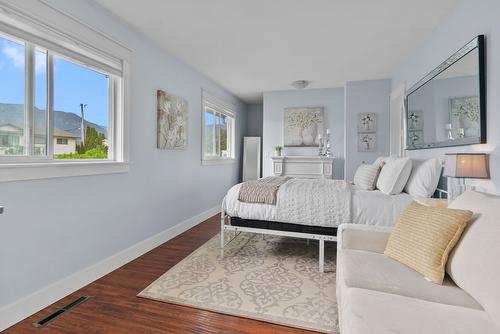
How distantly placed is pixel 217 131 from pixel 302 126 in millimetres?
1731

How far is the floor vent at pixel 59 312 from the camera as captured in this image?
1726 millimetres

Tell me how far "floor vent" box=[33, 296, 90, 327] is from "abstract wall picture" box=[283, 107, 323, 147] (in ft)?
14.2

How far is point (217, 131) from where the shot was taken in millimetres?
5262

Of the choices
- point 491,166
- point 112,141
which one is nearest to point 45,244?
point 112,141

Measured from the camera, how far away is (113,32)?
99.3 inches

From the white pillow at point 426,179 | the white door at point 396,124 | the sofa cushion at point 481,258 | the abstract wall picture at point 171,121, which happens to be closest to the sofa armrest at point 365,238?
the sofa cushion at point 481,258

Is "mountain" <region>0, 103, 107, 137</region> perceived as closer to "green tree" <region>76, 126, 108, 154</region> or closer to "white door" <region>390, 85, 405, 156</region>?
"green tree" <region>76, 126, 108, 154</region>

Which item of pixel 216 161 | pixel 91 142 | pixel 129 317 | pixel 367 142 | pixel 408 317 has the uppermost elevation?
pixel 367 142

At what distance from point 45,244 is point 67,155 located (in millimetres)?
719

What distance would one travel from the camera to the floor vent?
1.73 metres

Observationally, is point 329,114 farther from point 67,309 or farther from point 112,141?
point 67,309

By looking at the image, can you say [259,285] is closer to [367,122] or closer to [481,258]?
[481,258]

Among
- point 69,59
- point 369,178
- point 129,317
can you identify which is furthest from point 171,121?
point 369,178

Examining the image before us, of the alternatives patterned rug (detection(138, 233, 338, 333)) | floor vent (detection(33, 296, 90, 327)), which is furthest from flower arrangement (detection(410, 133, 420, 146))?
floor vent (detection(33, 296, 90, 327))
